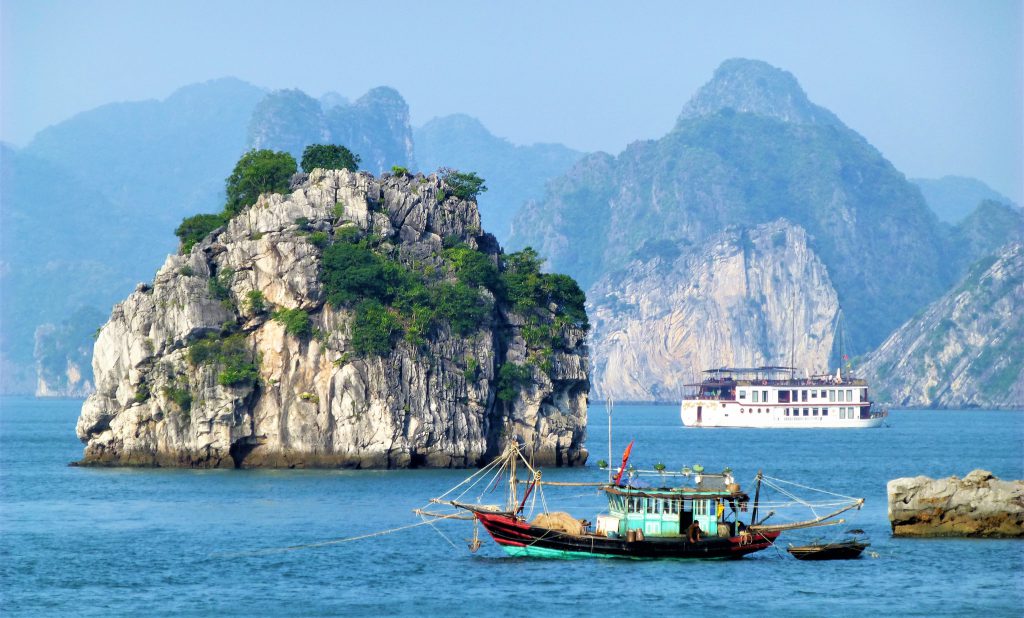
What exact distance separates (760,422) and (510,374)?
85913 mm

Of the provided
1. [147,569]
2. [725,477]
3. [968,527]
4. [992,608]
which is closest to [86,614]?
[147,569]

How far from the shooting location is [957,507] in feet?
209

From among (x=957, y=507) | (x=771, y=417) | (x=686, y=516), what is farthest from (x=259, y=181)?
(x=771, y=417)

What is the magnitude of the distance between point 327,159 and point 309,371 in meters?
23.3

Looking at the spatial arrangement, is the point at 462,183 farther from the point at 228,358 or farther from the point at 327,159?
the point at 228,358

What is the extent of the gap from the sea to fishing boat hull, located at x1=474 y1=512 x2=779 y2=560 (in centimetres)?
46

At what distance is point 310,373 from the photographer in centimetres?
9006

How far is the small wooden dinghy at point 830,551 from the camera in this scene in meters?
58.7

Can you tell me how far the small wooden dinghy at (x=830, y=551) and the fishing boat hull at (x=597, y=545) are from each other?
1848 millimetres

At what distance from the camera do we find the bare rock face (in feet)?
207

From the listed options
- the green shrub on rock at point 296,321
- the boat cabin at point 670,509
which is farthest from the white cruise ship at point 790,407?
the boat cabin at point 670,509

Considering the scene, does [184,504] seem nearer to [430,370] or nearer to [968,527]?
[430,370]

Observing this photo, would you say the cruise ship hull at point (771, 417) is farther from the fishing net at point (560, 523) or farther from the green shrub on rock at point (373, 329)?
the fishing net at point (560, 523)

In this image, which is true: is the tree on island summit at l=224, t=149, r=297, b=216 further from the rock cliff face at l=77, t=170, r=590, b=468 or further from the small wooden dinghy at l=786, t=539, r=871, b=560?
the small wooden dinghy at l=786, t=539, r=871, b=560
